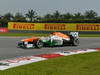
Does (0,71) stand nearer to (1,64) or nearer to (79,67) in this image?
(1,64)

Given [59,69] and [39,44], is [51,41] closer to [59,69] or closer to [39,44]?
[39,44]

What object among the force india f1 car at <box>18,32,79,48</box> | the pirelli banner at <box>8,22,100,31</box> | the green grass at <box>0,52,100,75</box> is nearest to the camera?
the green grass at <box>0,52,100,75</box>

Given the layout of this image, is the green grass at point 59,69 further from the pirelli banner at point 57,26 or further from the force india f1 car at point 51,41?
the pirelli banner at point 57,26

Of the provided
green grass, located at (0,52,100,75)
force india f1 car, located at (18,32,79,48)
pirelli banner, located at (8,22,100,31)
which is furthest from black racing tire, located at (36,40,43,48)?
pirelli banner, located at (8,22,100,31)

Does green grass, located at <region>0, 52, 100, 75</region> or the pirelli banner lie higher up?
green grass, located at <region>0, 52, 100, 75</region>

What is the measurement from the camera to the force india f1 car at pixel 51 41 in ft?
49.8

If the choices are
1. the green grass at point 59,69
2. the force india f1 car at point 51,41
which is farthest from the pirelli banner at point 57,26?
the green grass at point 59,69

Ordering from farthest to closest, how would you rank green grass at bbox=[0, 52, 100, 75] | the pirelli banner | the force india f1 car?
the pirelli banner < the force india f1 car < green grass at bbox=[0, 52, 100, 75]

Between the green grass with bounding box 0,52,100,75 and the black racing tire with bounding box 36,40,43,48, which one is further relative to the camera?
the black racing tire with bounding box 36,40,43,48

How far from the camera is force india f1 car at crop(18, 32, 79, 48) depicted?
1519 cm

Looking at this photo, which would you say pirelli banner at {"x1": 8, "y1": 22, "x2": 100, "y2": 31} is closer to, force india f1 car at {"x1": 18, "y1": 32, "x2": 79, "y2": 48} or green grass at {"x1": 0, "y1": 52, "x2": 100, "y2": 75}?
force india f1 car at {"x1": 18, "y1": 32, "x2": 79, "y2": 48}

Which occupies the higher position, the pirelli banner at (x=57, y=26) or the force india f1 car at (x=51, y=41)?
the force india f1 car at (x=51, y=41)

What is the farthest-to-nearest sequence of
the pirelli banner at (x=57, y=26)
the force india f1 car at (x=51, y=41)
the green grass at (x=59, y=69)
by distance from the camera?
the pirelli banner at (x=57, y=26) → the force india f1 car at (x=51, y=41) → the green grass at (x=59, y=69)

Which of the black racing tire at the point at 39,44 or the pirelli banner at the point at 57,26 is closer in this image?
the black racing tire at the point at 39,44
